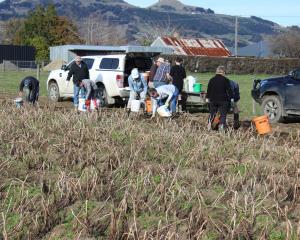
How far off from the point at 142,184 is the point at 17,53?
66.3 metres

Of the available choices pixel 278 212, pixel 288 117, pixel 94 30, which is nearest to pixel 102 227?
pixel 278 212

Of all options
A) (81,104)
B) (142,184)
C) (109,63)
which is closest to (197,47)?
(109,63)

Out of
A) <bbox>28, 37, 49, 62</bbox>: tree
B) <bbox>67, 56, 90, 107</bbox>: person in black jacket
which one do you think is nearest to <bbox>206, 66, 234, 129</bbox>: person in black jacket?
<bbox>67, 56, 90, 107</bbox>: person in black jacket

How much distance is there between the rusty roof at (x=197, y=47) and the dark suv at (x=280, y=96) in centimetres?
5946

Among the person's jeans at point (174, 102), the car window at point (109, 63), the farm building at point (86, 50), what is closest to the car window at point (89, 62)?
the car window at point (109, 63)

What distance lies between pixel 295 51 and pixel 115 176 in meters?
96.4

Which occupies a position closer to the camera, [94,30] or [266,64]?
[266,64]

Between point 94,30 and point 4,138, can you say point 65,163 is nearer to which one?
point 4,138

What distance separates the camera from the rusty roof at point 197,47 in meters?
76.9

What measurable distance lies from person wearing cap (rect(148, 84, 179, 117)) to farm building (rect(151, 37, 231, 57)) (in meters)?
59.6

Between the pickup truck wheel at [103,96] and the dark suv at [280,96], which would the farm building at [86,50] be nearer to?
the pickup truck wheel at [103,96]

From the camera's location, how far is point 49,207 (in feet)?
19.6

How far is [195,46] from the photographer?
7906cm

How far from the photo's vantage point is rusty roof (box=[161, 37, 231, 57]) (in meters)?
76.9
